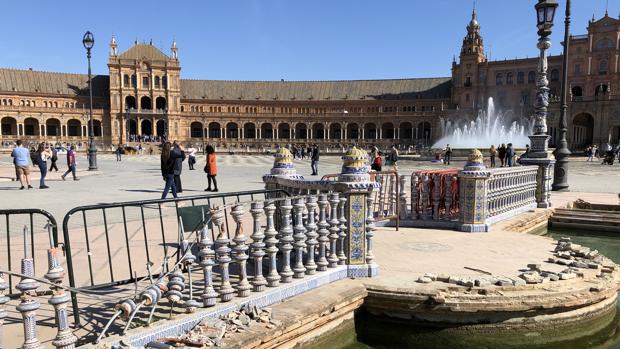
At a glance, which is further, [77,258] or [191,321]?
[77,258]

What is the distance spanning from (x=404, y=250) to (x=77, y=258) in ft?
15.9

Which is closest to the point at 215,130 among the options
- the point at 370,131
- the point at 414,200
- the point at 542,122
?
the point at 370,131

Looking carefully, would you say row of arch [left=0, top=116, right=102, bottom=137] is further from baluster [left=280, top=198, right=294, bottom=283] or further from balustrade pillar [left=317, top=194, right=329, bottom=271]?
baluster [left=280, top=198, right=294, bottom=283]

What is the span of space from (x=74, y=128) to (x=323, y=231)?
8682cm

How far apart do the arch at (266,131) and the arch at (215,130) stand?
8.20 m

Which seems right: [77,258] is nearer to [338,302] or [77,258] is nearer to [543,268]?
[338,302]

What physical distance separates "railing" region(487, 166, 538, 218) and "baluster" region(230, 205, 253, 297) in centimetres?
628

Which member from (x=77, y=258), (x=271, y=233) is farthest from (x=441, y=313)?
(x=77, y=258)

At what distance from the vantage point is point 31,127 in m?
78.0

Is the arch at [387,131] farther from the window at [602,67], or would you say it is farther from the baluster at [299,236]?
the baluster at [299,236]

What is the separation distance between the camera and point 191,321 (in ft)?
13.1

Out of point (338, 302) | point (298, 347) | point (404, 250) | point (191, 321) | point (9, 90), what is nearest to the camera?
point (191, 321)

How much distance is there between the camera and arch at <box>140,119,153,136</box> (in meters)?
80.8

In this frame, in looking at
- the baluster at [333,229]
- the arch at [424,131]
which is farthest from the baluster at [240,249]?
the arch at [424,131]
